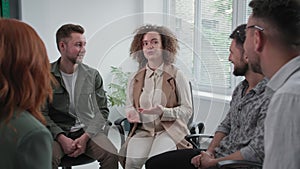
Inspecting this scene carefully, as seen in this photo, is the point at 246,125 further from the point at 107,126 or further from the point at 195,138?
the point at 107,126

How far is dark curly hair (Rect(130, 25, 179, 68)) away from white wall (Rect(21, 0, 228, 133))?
0.15 ft

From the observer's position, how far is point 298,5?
1.18 m

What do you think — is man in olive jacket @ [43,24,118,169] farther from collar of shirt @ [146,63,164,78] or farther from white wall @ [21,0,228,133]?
collar of shirt @ [146,63,164,78]

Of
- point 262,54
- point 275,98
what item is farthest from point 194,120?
point 275,98

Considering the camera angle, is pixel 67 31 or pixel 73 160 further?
pixel 67 31

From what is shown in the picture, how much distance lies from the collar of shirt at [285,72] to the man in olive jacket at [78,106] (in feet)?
5.12

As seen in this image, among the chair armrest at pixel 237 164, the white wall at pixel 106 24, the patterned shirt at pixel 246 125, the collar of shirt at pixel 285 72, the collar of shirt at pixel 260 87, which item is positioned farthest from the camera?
the white wall at pixel 106 24

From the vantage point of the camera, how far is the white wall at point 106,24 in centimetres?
233

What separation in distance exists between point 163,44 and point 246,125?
770mm

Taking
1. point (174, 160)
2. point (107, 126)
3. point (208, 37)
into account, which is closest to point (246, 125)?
point (174, 160)

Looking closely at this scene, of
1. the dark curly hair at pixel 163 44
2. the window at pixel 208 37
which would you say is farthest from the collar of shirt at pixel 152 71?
the window at pixel 208 37

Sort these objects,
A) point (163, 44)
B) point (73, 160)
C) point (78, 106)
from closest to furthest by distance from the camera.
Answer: point (163, 44) < point (73, 160) < point (78, 106)

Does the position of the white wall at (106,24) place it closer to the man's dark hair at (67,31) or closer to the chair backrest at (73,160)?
the man's dark hair at (67,31)

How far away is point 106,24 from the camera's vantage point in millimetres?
3895
